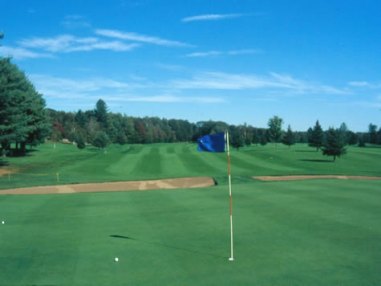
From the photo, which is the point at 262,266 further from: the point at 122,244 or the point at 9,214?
the point at 9,214

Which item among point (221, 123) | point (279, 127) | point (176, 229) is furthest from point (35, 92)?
point (221, 123)

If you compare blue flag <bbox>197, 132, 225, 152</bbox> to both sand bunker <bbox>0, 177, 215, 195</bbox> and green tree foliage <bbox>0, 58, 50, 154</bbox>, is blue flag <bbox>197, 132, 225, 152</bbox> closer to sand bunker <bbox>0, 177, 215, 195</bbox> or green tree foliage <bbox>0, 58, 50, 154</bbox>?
sand bunker <bbox>0, 177, 215, 195</bbox>

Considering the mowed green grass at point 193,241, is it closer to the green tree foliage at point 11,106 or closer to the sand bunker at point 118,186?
the sand bunker at point 118,186

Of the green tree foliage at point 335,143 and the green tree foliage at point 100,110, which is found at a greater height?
the green tree foliage at point 100,110

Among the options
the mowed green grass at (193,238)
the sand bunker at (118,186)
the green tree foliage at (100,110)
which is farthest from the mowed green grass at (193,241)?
the green tree foliage at (100,110)

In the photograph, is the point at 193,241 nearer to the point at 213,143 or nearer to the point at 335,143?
the point at 213,143

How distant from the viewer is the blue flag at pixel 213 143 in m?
12.2

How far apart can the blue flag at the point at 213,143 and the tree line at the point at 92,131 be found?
35419 mm

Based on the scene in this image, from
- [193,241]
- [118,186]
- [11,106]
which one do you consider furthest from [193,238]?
[11,106]

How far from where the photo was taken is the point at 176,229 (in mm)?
14992

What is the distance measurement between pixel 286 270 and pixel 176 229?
5.59 m

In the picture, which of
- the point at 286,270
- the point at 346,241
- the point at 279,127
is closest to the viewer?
the point at 286,270

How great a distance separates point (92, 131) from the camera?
408 feet

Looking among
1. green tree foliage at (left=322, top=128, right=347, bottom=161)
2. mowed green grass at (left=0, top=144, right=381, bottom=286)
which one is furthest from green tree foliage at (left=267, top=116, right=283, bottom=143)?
mowed green grass at (left=0, top=144, right=381, bottom=286)
